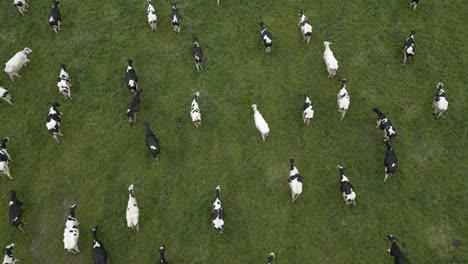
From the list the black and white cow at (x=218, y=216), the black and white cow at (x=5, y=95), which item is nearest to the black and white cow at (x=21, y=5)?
the black and white cow at (x=5, y=95)

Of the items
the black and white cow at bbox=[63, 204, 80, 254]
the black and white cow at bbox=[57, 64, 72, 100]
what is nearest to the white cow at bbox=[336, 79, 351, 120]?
the black and white cow at bbox=[63, 204, 80, 254]

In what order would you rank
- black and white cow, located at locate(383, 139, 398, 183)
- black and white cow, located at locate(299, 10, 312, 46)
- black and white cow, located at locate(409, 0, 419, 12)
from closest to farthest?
black and white cow, located at locate(383, 139, 398, 183) < black and white cow, located at locate(299, 10, 312, 46) < black and white cow, located at locate(409, 0, 419, 12)

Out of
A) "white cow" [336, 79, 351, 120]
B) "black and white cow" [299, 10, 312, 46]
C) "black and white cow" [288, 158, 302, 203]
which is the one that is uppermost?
"black and white cow" [299, 10, 312, 46]

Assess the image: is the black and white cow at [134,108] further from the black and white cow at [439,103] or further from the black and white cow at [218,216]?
the black and white cow at [439,103]

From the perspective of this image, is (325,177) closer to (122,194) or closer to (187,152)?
(187,152)

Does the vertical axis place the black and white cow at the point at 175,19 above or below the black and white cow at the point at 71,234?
above

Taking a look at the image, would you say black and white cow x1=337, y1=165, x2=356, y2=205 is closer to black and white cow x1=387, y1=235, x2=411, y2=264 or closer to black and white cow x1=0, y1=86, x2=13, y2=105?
Answer: black and white cow x1=387, y1=235, x2=411, y2=264
